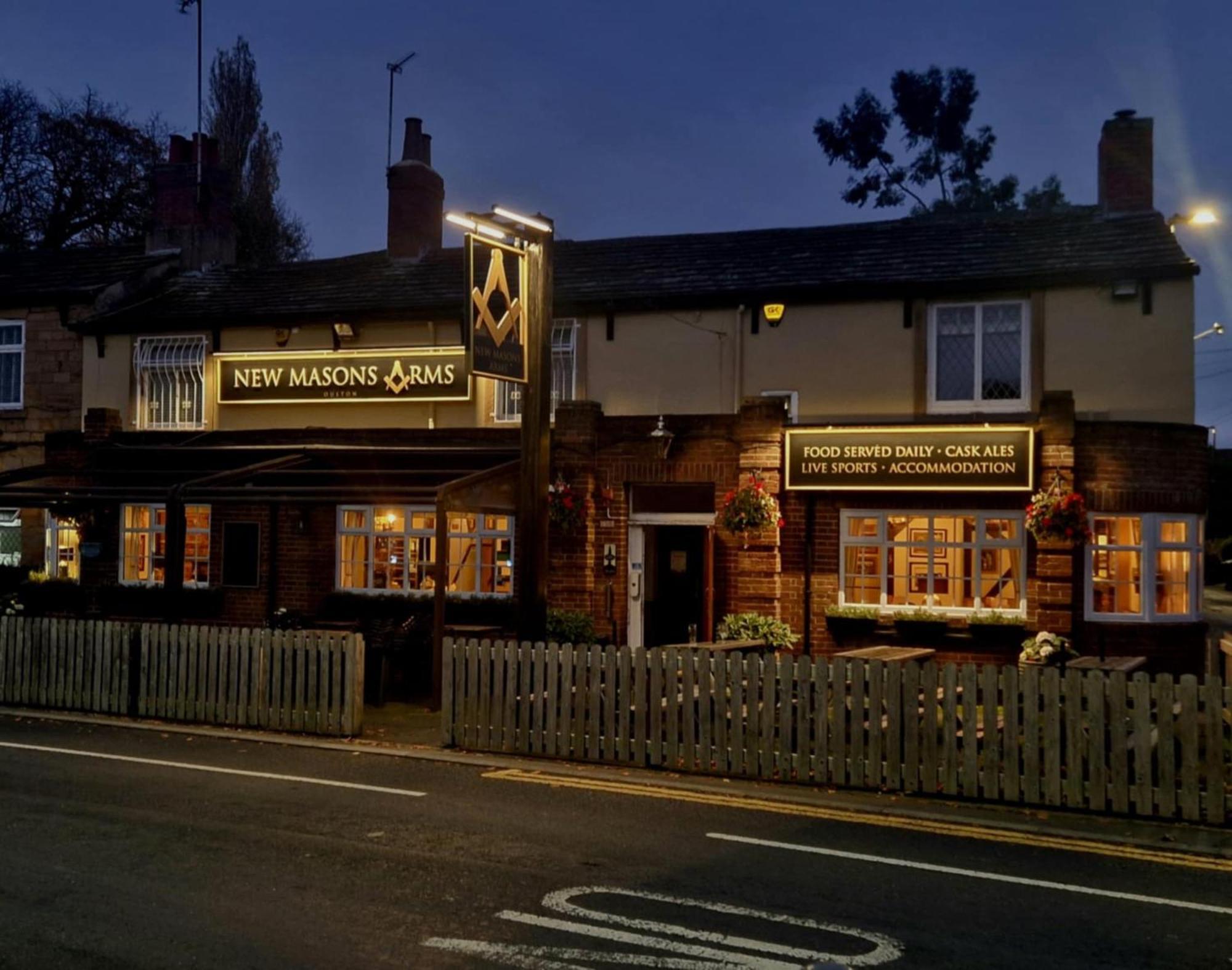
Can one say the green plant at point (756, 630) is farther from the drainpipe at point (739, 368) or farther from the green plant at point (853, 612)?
the drainpipe at point (739, 368)

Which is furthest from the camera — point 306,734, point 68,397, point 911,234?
point 68,397

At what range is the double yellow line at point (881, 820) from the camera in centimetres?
805

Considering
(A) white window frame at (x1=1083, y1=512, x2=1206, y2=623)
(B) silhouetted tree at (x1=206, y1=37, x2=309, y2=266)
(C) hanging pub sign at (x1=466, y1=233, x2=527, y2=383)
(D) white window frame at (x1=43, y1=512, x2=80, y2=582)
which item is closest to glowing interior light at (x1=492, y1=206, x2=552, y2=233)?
(C) hanging pub sign at (x1=466, y1=233, x2=527, y2=383)

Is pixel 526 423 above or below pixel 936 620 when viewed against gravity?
above

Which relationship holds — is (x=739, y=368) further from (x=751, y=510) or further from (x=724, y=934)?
(x=724, y=934)

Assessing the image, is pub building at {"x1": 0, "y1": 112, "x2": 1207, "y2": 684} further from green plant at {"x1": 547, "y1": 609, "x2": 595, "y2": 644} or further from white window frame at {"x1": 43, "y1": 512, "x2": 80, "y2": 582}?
green plant at {"x1": 547, "y1": 609, "x2": 595, "y2": 644}

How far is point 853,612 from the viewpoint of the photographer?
1616cm

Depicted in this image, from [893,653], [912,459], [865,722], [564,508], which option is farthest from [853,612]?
[865,722]

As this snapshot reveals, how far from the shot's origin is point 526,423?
13469mm

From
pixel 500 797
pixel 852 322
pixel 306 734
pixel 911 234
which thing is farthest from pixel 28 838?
pixel 911 234

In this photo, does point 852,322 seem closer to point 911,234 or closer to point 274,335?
point 911,234

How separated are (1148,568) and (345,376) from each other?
496 inches

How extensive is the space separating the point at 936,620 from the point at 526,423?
6341mm

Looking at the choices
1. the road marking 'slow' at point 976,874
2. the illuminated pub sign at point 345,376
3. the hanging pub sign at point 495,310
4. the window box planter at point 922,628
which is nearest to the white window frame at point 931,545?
the window box planter at point 922,628
